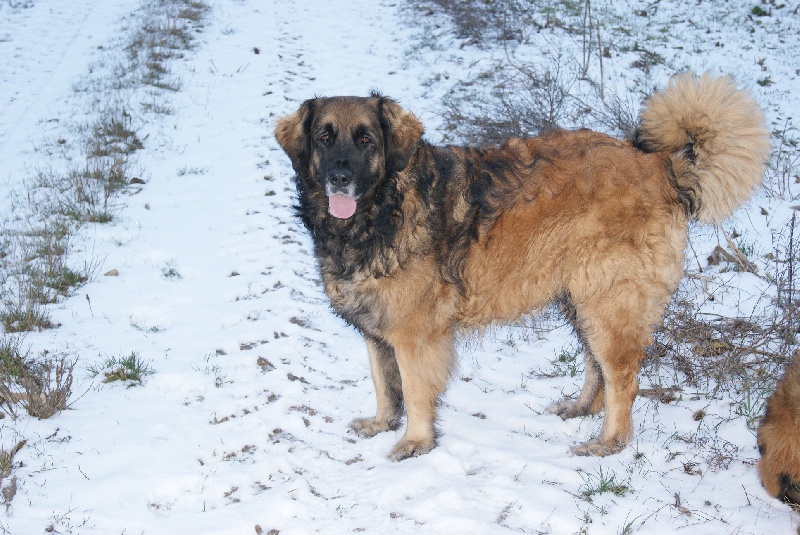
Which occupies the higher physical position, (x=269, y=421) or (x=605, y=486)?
(x=605, y=486)

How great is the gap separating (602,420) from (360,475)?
5.07 ft

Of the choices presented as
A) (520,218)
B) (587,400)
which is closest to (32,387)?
(520,218)

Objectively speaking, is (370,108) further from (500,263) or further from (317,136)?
(500,263)

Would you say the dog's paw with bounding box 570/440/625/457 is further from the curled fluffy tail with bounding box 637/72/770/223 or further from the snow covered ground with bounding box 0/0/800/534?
the curled fluffy tail with bounding box 637/72/770/223

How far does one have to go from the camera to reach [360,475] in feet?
11.8

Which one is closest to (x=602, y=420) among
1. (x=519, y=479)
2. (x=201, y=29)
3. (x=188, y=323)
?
(x=519, y=479)

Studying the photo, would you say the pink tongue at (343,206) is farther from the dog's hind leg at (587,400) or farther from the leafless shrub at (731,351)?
the leafless shrub at (731,351)

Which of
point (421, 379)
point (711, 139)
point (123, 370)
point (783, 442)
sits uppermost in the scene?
point (711, 139)

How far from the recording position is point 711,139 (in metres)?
3.57

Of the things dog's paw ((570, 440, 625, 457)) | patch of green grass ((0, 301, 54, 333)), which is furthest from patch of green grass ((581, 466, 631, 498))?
patch of green grass ((0, 301, 54, 333))

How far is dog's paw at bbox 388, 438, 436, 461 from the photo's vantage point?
12.3 ft

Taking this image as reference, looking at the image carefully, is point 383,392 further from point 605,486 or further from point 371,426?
point 605,486

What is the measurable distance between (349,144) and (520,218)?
1.03 m

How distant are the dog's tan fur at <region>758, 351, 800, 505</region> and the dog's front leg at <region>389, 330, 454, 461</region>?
1639mm
